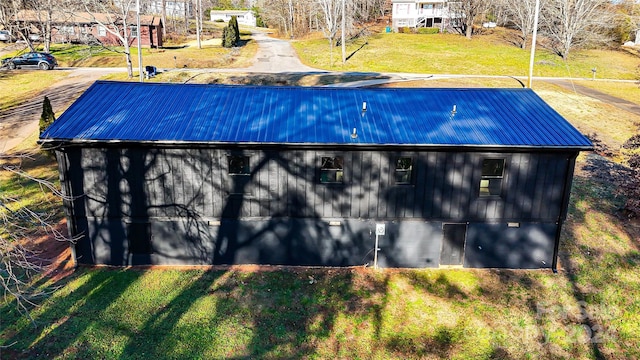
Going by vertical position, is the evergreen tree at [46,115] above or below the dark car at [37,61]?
below

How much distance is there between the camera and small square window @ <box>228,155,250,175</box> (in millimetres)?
17619

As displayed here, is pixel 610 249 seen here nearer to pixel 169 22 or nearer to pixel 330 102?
pixel 330 102

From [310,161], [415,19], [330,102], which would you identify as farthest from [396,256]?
[415,19]

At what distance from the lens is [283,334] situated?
1501 cm

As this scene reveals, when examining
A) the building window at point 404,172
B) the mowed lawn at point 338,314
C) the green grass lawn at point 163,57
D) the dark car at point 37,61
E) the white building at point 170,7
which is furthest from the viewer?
the white building at point 170,7

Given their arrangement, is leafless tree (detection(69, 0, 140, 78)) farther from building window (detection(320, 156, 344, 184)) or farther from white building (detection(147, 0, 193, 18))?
building window (detection(320, 156, 344, 184))

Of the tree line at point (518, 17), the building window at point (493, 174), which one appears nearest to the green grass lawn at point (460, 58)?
the tree line at point (518, 17)

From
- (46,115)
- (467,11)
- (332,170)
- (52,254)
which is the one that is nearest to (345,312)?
(332,170)

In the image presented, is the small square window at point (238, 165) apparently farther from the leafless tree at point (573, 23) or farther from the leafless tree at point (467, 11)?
the leafless tree at point (467, 11)

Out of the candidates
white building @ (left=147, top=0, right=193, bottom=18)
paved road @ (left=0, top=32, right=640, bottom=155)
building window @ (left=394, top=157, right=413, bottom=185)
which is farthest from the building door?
white building @ (left=147, top=0, right=193, bottom=18)

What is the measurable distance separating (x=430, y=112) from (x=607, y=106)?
94.9ft

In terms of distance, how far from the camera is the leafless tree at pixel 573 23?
58625mm

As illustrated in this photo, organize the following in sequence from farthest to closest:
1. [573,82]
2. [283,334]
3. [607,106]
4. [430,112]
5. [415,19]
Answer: [415,19] < [573,82] < [607,106] < [430,112] < [283,334]

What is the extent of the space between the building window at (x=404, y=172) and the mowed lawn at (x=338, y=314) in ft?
11.6
